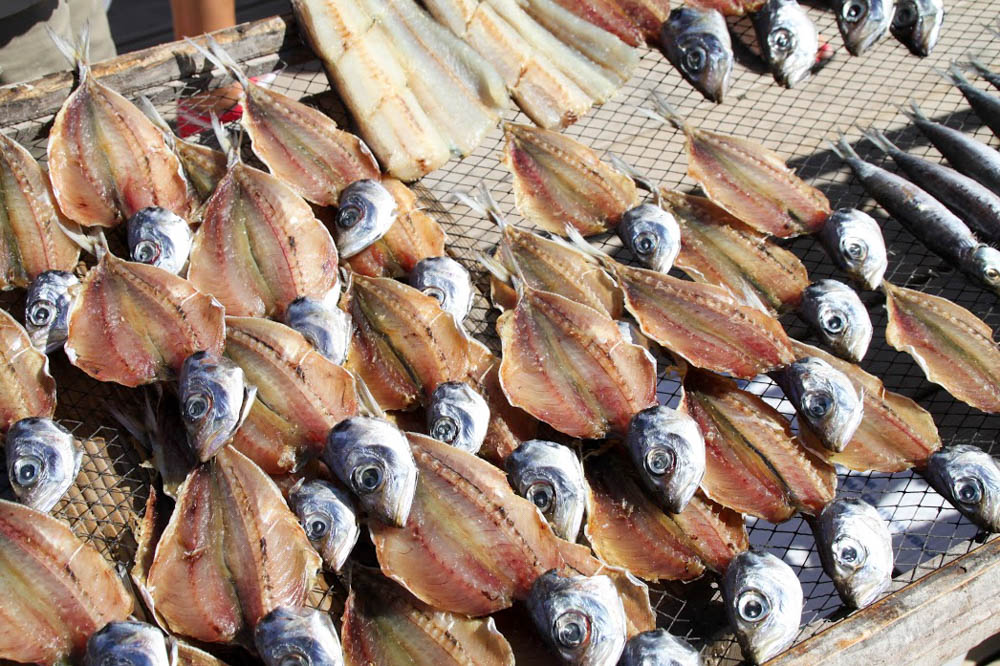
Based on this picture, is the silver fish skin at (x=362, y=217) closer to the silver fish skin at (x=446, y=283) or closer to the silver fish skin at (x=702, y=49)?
the silver fish skin at (x=446, y=283)

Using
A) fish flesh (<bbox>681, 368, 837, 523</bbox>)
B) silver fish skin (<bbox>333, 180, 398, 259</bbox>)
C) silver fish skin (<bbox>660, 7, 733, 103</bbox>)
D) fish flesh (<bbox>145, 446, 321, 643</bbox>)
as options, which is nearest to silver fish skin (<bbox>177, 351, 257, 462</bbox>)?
fish flesh (<bbox>145, 446, 321, 643</bbox>)

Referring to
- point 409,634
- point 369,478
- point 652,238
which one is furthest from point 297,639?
point 652,238

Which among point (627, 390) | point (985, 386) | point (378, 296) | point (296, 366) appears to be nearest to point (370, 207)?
point (378, 296)

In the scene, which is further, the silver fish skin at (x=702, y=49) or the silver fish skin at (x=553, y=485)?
the silver fish skin at (x=702, y=49)

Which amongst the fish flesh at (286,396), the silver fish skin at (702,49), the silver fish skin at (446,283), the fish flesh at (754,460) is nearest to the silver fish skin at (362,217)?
the silver fish skin at (446,283)

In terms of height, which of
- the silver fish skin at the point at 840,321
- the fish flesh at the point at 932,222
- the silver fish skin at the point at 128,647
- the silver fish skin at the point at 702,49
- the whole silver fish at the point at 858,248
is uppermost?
the silver fish skin at the point at 702,49

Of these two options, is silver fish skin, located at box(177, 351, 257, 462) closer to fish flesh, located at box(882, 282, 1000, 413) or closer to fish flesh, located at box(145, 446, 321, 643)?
fish flesh, located at box(145, 446, 321, 643)
